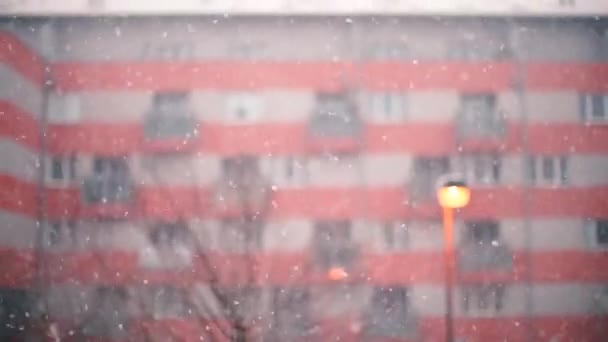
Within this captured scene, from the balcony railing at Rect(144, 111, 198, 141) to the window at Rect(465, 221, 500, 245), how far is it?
9772mm

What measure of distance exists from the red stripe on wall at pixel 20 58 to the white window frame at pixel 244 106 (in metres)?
6.45

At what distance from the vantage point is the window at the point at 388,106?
68.9 feet

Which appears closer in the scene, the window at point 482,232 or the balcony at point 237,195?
the balcony at point 237,195

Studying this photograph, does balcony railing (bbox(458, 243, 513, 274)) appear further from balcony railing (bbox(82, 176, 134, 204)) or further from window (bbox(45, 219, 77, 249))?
window (bbox(45, 219, 77, 249))

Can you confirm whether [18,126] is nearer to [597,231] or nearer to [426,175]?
[426,175]

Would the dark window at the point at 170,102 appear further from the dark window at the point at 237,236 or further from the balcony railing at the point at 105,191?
the dark window at the point at 237,236

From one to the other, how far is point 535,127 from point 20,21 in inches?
708

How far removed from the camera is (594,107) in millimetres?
21266

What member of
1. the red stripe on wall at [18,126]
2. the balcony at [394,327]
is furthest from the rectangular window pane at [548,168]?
the red stripe on wall at [18,126]

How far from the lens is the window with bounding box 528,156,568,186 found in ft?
68.2

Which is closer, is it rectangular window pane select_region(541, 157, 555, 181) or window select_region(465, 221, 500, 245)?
window select_region(465, 221, 500, 245)

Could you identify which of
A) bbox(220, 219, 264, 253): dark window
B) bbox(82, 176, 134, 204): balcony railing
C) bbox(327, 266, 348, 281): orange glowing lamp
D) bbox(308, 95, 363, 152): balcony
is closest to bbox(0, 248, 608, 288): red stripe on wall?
bbox(327, 266, 348, 281): orange glowing lamp

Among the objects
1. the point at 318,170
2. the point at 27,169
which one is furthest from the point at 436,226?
the point at 27,169

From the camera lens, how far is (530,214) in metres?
20.5
